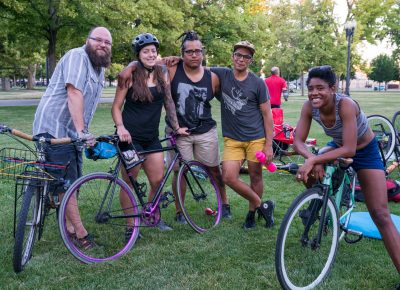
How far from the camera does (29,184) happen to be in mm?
3428

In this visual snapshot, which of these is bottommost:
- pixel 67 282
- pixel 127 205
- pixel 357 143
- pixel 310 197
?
pixel 67 282

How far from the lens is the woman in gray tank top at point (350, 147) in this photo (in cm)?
321

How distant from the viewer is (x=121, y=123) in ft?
13.6

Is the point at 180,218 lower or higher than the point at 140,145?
lower

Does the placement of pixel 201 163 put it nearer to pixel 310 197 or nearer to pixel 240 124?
pixel 240 124

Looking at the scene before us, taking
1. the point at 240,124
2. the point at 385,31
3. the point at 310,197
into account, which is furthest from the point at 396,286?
the point at 385,31

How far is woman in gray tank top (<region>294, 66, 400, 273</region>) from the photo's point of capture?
3205mm

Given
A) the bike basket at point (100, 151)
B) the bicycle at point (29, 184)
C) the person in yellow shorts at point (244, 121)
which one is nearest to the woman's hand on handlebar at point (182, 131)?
the person in yellow shorts at point (244, 121)

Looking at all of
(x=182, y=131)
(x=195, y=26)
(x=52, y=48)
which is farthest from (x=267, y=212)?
(x=195, y=26)

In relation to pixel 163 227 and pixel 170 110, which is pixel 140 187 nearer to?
pixel 163 227

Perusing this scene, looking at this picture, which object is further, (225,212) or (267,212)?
(225,212)

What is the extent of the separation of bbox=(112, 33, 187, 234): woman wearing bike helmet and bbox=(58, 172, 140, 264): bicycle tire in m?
0.12

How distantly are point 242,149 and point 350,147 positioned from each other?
1.60 metres

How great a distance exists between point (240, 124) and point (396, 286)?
6.90 ft
